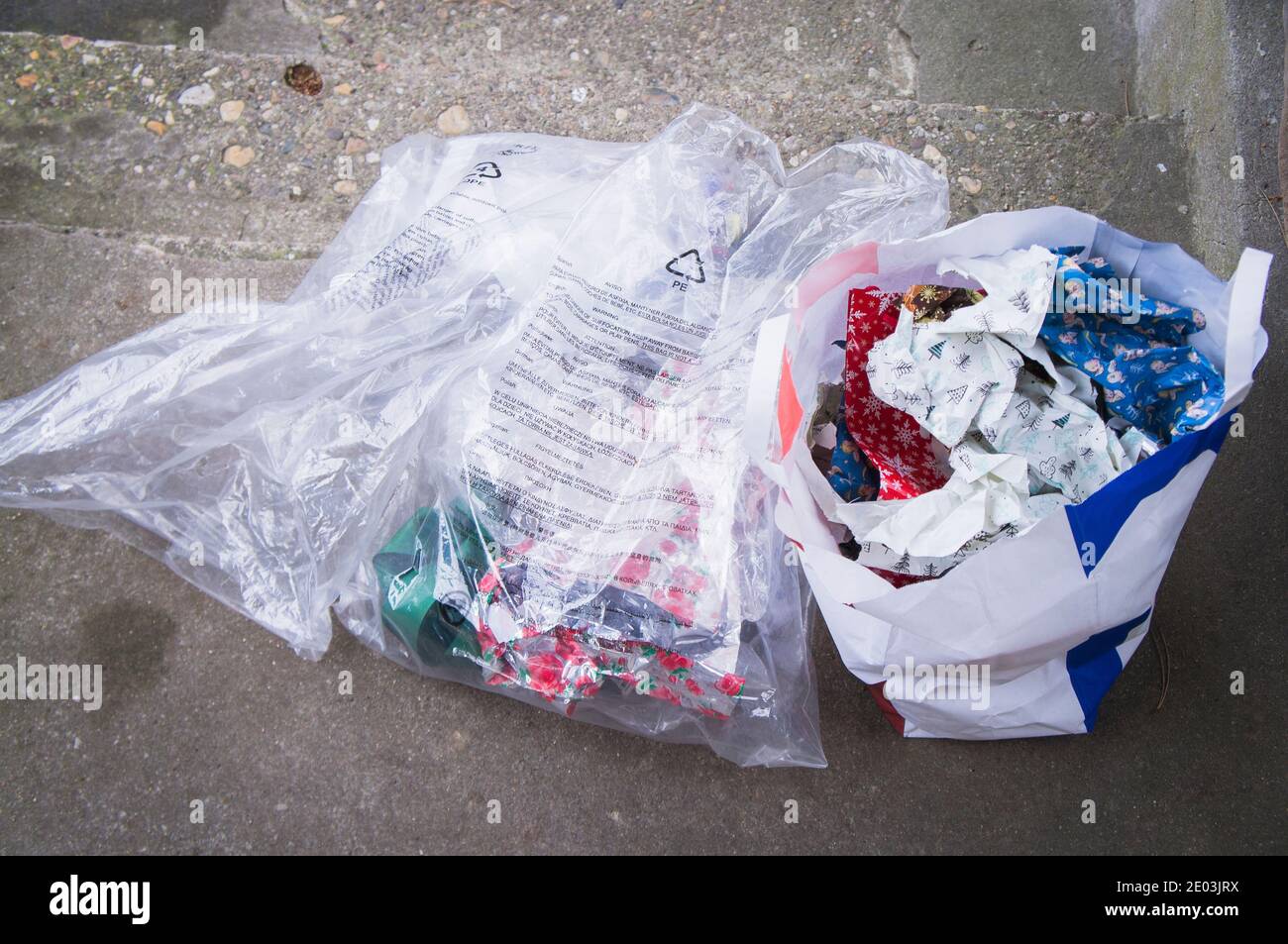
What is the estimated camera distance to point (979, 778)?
1150 mm

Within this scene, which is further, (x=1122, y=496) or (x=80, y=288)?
(x=80, y=288)

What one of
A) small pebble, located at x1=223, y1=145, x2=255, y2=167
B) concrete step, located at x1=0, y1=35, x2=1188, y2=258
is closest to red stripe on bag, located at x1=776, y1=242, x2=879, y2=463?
concrete step, located at x1=0, y1=35, x2=1188, y2=258

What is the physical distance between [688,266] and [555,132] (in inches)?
19.8

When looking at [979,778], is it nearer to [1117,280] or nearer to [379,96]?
[1117,280]

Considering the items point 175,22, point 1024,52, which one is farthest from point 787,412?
point 175,22

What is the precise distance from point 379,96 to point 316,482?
76 centimetres

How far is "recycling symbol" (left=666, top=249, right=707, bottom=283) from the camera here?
3.93ft

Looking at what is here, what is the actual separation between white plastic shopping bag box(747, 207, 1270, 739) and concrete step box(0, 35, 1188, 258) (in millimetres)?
430

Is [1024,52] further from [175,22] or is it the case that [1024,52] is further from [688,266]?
[175,22]

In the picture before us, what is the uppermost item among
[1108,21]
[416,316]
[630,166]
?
[1108,21]

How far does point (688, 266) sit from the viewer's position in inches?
47.4

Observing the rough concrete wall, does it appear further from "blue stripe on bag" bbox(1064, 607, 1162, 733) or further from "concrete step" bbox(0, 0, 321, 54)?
"concrete step" bbox(0, 0, 321, 54)

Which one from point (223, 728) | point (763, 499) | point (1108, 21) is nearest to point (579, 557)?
point (763, 499)

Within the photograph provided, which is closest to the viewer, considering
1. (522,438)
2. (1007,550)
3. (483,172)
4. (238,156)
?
(1007,550)
